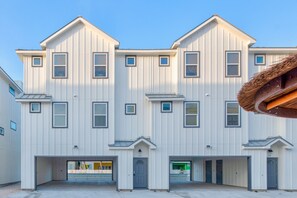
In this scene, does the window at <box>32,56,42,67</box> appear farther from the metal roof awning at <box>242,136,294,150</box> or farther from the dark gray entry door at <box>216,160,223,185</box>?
the dark gray entry door at <box>216,160,223,185</box>

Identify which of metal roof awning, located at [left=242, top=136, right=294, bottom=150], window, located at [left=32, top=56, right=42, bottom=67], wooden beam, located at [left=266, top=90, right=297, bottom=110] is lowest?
metal roof awning, located at [left=242, top=136, right=294, bottom=150]

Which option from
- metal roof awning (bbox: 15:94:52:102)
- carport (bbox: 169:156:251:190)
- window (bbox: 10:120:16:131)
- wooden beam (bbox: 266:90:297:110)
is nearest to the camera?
wooden beam (bbox: 266:90:297:110)

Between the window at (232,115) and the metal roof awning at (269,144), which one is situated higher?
the window at (232,115)

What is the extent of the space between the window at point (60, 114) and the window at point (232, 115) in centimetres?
844

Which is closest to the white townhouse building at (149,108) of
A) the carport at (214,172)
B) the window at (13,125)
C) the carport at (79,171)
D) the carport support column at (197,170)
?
the carport at (214,172)

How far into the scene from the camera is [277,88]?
145 inches

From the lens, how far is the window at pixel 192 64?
1678 cm

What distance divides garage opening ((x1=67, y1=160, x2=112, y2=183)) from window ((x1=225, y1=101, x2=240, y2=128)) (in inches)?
424

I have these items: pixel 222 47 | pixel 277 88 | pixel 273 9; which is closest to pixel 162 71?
pixel 222 47

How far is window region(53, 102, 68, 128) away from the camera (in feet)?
53.9

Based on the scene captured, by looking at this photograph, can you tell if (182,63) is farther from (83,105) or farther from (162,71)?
(83,105)

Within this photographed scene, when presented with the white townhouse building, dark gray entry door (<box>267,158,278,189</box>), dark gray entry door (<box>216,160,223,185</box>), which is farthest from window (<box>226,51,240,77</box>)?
dark gray entry door (<box>216,160,223,185</box>)

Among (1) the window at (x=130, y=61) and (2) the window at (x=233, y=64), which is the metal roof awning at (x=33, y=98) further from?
(2) the window at (x=233, y=64)

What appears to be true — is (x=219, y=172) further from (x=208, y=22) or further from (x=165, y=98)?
(x=208, y=22)
